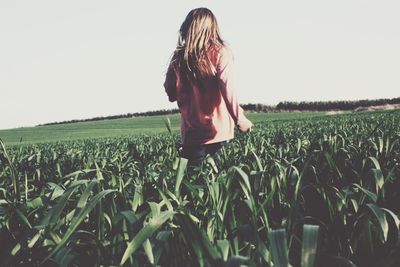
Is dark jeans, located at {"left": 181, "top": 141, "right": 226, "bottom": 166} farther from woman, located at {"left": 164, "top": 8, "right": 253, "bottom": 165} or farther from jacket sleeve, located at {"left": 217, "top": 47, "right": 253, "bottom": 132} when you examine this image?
jacket sleeve, located at {"left": 217, "top": 47, "right": 253, "bottom": 132}

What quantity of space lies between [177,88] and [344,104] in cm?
8375

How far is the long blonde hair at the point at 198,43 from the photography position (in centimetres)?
355

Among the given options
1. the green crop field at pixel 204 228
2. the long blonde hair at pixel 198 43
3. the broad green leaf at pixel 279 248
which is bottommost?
the green crop field at pixel 204 228

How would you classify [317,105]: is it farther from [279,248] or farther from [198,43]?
[279,248]

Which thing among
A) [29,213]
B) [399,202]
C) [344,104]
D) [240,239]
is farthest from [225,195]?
[344,104]

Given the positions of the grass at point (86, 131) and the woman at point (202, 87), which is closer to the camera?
the woman at point (202, 87)

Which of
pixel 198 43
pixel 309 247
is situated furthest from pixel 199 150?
pixel 309 247

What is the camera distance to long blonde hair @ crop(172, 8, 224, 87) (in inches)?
140

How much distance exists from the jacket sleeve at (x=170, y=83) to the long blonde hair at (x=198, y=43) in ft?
0.44

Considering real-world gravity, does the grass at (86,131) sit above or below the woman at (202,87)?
below

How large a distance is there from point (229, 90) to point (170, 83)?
0.60m

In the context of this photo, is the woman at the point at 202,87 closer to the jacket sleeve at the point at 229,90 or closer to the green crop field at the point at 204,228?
the jacket sleeve at the point at 229,90

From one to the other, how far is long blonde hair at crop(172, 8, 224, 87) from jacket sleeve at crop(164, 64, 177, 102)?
0.14m

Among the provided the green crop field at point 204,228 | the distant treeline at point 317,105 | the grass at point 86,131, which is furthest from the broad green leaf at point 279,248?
the distant treeline at point 317,105
